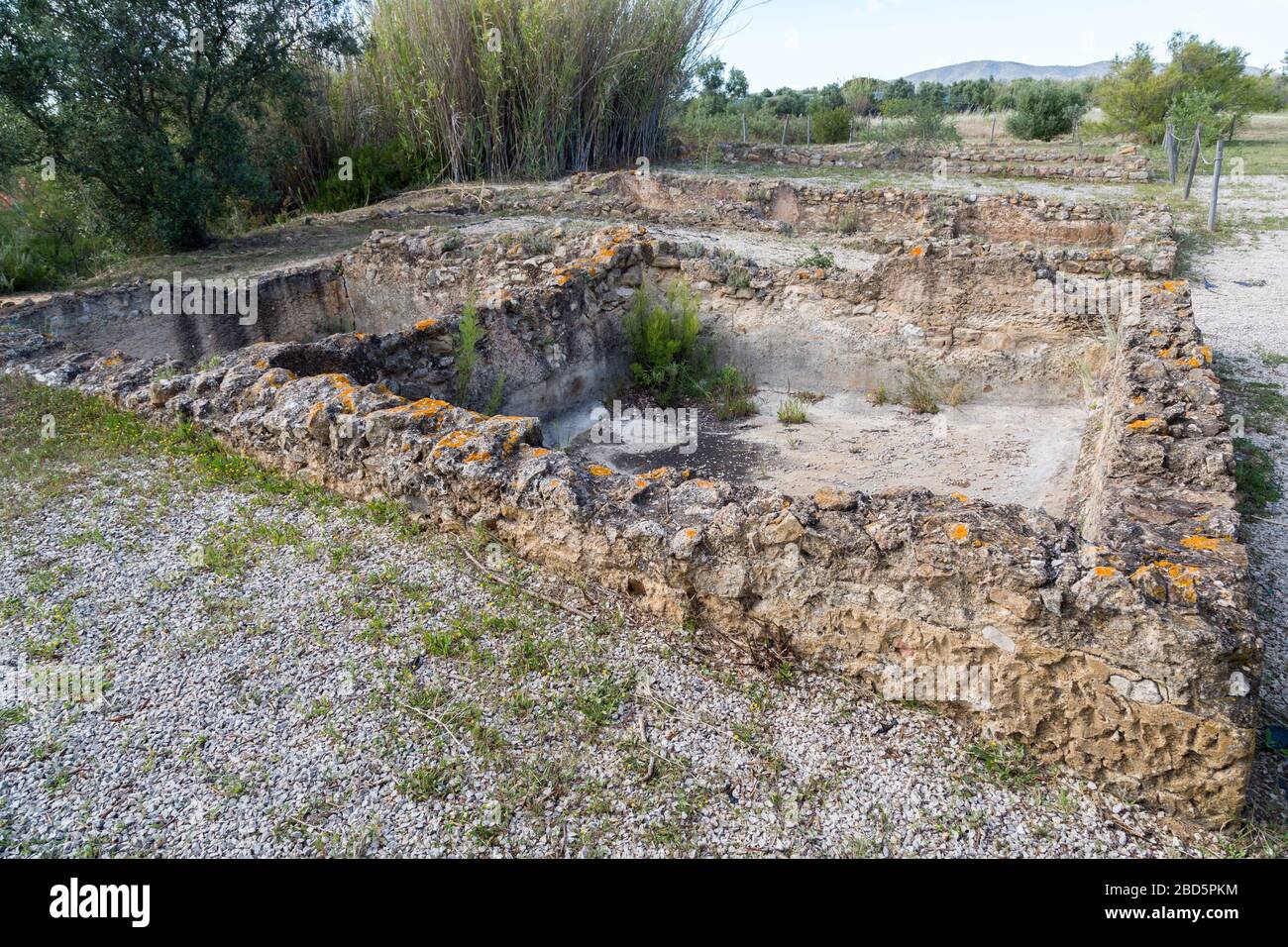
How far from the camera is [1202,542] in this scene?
142 inches

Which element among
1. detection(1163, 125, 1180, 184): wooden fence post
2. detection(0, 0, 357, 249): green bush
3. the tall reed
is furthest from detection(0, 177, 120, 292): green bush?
detection(1163, 125, 1180, 184): wooden fence post

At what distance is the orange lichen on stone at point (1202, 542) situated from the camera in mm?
3568

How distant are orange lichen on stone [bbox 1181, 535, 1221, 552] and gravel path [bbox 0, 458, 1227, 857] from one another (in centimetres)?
116

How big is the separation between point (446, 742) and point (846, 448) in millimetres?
4996

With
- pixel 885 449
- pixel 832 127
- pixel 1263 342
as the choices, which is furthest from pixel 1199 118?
pixel 885 449

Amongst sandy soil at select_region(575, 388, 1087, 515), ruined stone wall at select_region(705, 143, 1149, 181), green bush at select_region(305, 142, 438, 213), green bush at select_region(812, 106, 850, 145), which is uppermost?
green bush at select_region(812, 106, 850, 145)

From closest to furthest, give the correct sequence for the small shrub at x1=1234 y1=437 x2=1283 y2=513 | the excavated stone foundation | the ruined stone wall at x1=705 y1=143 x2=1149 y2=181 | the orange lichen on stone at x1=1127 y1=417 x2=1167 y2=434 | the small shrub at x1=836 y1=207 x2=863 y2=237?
the excavated stone foundation → the orange lichen on stone at x1=1127 y1=417 x2=1167 y2=434 → the small shrub at x1=1234 y1=437 x2=1283 y2=513 → the small shrub at x1=836 y1=207 x2=863 y2=237 → the ruined stone wall at x1=705 y1=143 x2=1149 y2=181

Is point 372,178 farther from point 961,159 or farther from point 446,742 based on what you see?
point 446,742

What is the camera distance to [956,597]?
11.5 feet

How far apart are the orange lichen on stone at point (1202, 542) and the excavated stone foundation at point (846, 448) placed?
1.1 inches

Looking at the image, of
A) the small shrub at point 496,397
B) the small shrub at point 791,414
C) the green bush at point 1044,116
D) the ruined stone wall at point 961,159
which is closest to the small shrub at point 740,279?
the small shrub at point 791,414

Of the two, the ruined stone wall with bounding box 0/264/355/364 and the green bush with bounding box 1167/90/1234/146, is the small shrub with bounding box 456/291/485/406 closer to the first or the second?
the ruined stone wall with bounding box 0/264/355/364

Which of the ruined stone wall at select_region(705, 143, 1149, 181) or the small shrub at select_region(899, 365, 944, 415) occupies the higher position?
the ruined stone wall at select_region(705, 143, 1149, 181)

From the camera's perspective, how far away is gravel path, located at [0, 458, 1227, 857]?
304cm
